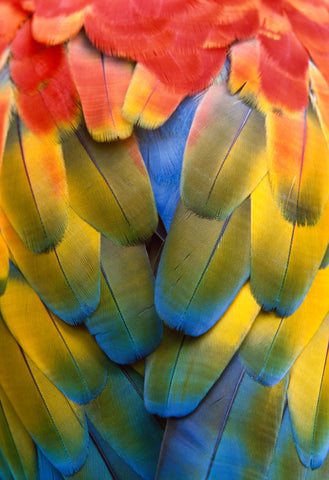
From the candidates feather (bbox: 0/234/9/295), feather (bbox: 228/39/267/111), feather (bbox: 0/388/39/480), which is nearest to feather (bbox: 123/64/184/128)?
feather (bbox: 228/39/267/111)

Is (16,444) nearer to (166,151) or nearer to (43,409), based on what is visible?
(43,409)

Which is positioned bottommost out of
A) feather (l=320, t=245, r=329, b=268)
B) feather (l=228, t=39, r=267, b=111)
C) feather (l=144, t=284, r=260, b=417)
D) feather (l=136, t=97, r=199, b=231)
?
feather (l=144, t=284, r=260, b=417)

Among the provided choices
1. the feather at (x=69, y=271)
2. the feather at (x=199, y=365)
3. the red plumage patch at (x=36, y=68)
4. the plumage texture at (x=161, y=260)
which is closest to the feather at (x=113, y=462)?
the plumage texture at (x=161, y=260)

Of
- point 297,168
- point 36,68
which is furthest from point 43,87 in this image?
point 297,168

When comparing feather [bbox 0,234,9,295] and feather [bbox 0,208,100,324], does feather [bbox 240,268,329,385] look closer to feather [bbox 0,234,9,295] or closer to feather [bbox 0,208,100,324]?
feather [bbox 0,208,100,324]

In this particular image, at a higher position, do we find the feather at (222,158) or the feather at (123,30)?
the feather at (123,30)

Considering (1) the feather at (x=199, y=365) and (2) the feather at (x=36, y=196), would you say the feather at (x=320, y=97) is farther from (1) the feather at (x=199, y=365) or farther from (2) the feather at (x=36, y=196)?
(2) the feather at (x=36, y=196)
